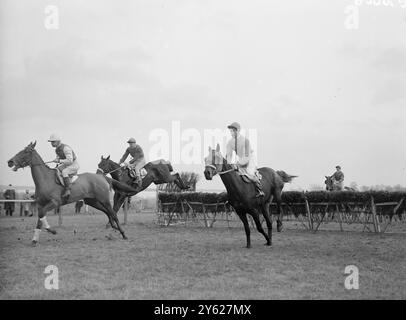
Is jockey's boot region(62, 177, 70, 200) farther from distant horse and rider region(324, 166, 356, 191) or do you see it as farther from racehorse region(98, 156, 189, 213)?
distant horse and rider region(324, 166, 356, 191)

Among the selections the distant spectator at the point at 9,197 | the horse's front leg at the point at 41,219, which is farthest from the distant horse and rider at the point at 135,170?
the distant spectator at the point at 9,197

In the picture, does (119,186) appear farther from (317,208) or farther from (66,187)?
(317,208)

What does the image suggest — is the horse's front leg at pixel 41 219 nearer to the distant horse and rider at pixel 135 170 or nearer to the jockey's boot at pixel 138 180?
the distant horse and rider at pixel 135 170

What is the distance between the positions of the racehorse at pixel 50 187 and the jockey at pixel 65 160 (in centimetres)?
18

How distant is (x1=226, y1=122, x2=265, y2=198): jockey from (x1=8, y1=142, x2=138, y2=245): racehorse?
415 centimetres

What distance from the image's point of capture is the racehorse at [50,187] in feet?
39.8

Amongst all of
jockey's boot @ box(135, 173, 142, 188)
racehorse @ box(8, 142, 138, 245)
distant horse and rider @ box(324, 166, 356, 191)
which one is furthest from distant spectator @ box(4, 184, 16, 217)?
distant horse and rider @ box(324, 166, 356, 191)

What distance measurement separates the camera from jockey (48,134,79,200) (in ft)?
42.2

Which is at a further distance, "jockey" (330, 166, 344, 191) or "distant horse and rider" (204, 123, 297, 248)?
"jockey" (330, 166, 344, 191)

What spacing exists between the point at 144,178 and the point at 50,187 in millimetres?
6127

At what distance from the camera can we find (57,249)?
1105 centimetres

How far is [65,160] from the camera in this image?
12.9 m

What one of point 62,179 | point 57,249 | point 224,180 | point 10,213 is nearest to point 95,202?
point 62,179

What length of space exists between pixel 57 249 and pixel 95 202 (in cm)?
309
